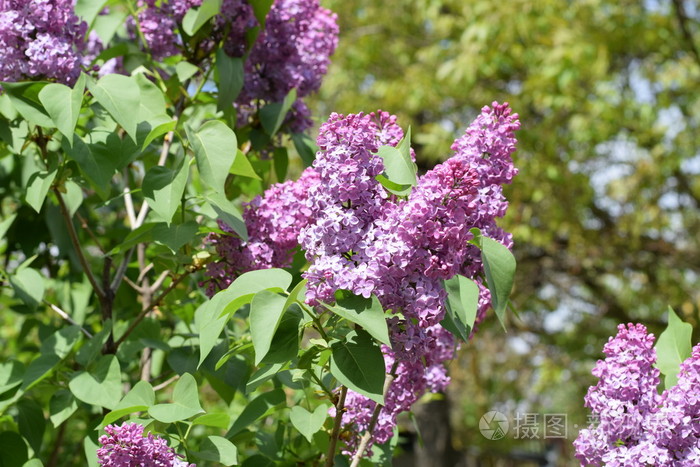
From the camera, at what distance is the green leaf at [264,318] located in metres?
1.19

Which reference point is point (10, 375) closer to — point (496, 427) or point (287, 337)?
point (287, 337)

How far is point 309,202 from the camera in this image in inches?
53.2

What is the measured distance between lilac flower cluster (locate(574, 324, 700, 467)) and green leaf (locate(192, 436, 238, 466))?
0.62m

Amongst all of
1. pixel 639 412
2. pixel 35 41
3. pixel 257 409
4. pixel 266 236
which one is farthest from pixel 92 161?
pixel 639 412

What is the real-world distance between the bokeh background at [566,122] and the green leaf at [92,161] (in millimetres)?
4262

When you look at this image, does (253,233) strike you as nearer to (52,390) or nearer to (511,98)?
(52,390)

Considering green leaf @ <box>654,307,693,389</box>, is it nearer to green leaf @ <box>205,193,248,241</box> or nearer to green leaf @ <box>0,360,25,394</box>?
green leaf @ <box>205,193,248,241</box>

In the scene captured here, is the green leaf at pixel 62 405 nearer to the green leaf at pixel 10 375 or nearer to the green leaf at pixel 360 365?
the green leaf at pixel 10 375

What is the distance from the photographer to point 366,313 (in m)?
1.22

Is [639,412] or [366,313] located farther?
[639,412]

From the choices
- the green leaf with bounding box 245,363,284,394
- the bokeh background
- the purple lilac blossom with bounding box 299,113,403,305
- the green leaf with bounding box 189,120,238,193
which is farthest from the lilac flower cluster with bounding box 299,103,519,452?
the bokeh background

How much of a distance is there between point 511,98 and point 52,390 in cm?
564

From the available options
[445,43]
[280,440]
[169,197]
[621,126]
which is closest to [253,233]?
[169,197]

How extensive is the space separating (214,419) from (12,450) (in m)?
0.62
